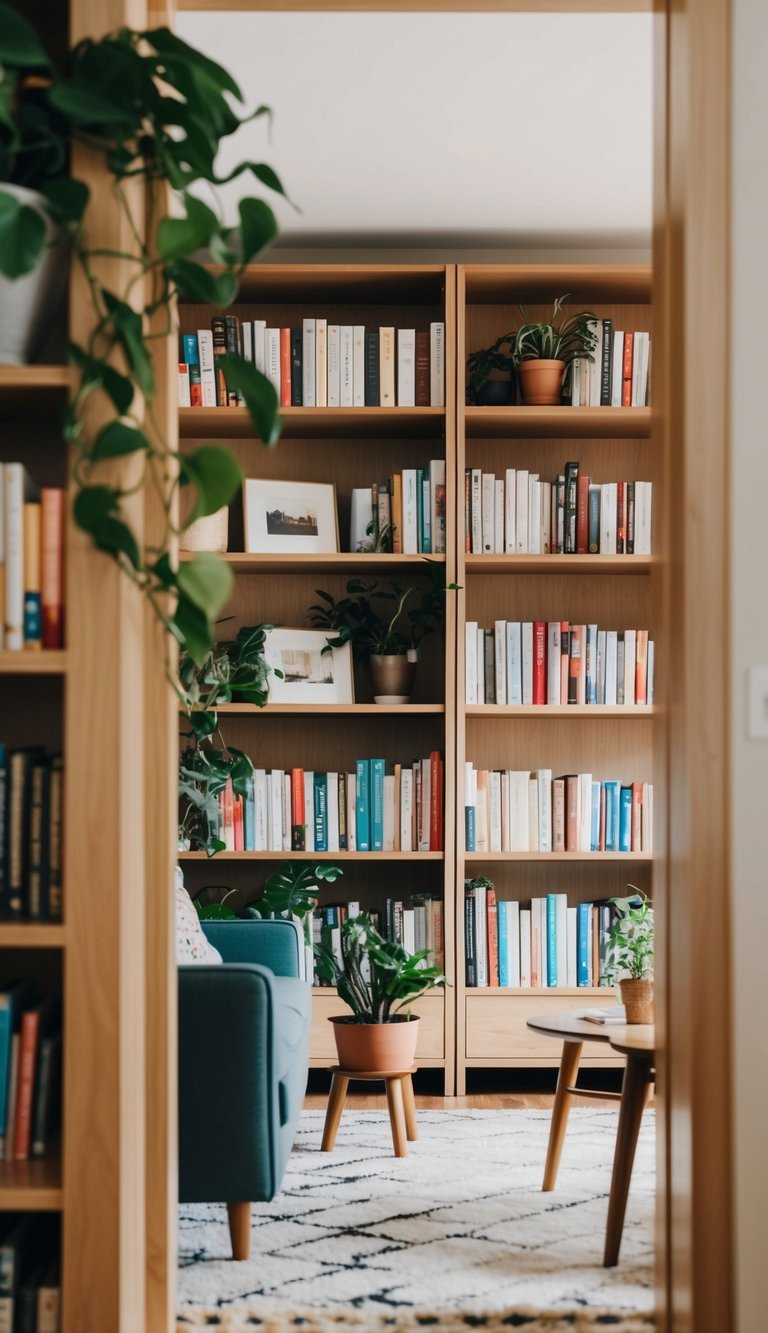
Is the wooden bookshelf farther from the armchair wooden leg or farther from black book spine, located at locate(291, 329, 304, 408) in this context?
the armchair wooden leg

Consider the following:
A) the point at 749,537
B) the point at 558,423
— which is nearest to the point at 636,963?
the point at 749,537

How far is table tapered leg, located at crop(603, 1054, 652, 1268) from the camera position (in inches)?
101

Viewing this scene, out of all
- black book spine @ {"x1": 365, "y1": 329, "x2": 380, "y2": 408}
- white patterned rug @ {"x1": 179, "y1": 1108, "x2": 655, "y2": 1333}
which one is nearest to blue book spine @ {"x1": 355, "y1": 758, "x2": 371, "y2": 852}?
white patterned rug @ {"x1": 179, "y1": 1108, "x2": 655, "y2": 1333}

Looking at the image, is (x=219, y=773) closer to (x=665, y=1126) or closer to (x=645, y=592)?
(x=645, y=592)

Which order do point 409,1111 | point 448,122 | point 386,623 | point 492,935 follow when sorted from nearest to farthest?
1. point 409,1111
2. point 448,122
3. point 492,935
4. point 386,623

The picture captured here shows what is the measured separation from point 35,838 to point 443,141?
9.01 feet

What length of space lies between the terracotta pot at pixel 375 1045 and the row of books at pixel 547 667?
4.50 ft

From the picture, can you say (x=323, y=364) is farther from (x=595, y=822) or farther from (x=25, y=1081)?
(x=25, y=1081)

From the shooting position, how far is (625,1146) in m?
2.59

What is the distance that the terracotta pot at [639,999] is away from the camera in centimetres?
288

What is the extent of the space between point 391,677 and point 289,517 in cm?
65

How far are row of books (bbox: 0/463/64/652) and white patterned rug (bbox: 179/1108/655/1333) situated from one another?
124 centimetres

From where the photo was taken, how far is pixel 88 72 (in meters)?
1.83

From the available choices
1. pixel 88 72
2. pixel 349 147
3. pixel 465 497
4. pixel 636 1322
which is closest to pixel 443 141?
pixel 349 147
